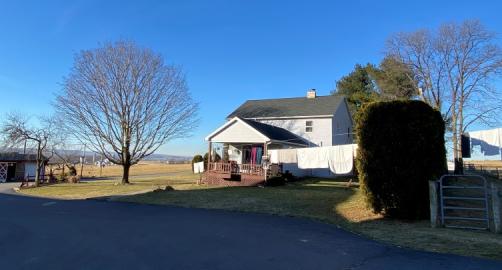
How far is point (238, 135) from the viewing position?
26047 millimetres

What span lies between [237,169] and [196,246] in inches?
647

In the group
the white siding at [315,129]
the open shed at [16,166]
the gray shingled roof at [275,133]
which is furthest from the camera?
Answer: the open shed at [16,166]

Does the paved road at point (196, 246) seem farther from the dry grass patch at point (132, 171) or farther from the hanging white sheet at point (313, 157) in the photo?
the dry grass patch at point (132, 171)

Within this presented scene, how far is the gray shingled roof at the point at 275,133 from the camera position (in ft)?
84.1

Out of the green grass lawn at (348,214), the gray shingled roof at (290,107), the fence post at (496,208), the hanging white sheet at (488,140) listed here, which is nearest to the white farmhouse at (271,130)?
the gray shingled roof at (290,107)

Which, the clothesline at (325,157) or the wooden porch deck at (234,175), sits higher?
the clothesline at (325,157)

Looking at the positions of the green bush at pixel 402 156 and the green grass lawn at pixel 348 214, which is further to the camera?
the green bush at pixel 402 156

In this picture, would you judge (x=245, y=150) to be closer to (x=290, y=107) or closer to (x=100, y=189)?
(x=290, y=107)

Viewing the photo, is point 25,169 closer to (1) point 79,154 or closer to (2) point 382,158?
(1) point 79,154

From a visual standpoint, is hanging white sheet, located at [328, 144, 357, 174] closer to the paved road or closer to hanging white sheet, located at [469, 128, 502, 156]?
hanging white sheet, located at [469, 128, 502, 156]

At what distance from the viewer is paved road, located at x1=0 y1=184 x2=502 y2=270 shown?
20.1ft

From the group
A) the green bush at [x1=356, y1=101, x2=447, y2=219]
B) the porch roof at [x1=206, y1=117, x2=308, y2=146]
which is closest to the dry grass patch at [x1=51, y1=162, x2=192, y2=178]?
the porch roof at [x1=206, y1=117, x2=308, y2=146]

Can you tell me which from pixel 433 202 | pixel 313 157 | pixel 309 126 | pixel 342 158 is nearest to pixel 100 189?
pixel 313 157

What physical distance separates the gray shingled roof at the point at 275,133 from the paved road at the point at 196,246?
14.4 metres
